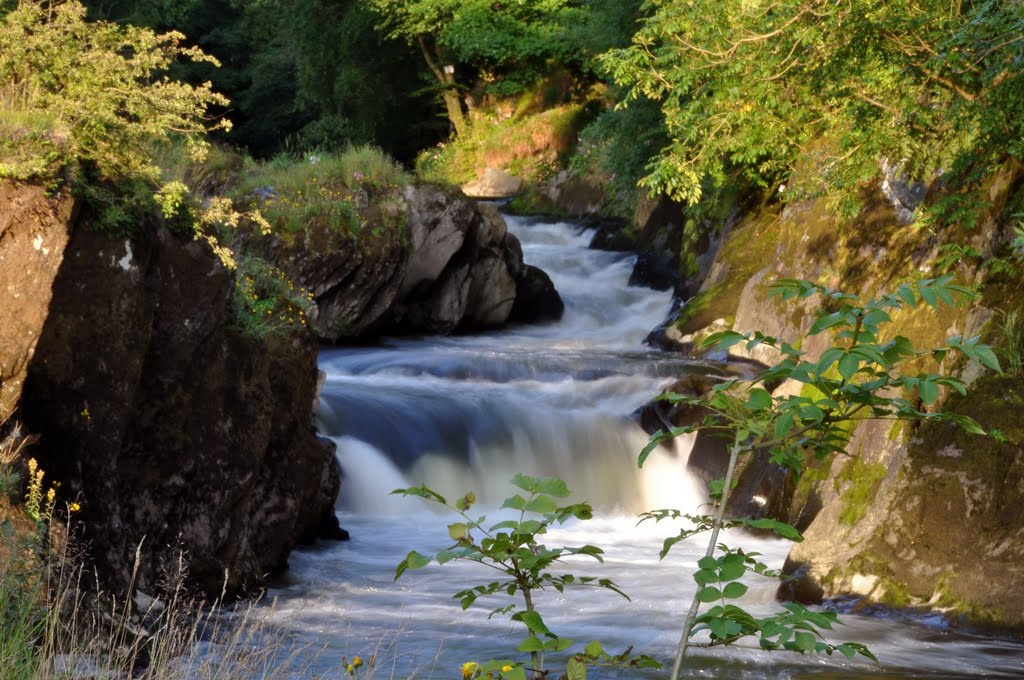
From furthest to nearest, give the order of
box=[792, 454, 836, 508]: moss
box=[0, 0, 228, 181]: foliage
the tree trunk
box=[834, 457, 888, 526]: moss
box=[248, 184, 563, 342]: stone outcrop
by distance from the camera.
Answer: the tree trunk
box=[248, 184, 563, 342]: stone outcrop
box=[792, 454, 836, 508]: moss
box=[834, 457, 888, 526]: moss
box=[0, 0, 228, 181]: foliage

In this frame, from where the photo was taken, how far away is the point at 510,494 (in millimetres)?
11633

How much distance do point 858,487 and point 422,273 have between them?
32.3 feet

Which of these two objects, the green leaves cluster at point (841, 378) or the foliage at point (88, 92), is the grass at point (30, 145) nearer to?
the foliage at point (88, 92)

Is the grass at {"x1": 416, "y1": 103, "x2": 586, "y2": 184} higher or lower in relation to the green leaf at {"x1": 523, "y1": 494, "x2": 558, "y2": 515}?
higher

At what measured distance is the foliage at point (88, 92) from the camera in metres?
6.52

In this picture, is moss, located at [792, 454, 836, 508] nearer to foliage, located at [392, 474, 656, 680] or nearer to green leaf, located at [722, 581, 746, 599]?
foliage, located at [392, 474, 656, 680]

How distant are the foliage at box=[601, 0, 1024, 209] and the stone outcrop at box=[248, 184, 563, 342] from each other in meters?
5.10

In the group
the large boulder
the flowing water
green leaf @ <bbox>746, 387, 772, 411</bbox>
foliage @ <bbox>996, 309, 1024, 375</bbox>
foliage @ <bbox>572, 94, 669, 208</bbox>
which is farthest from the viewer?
foliage @ <bbox>572, 94, 669, 208</bbox>

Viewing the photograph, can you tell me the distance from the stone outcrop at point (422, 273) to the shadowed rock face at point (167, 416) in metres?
6.50

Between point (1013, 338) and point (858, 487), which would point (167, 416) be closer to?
point (858, 487)

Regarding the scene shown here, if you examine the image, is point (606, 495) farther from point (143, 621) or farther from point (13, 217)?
point (13, 217)

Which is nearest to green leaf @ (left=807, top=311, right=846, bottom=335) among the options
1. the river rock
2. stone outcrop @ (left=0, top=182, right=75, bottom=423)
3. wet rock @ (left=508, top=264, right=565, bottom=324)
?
stone outcrop @ (left=0, top=182, right=75, bottom=423)

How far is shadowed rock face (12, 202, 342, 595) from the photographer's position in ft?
20.6

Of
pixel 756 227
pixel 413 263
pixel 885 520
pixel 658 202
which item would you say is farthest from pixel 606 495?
pixel 658 202
